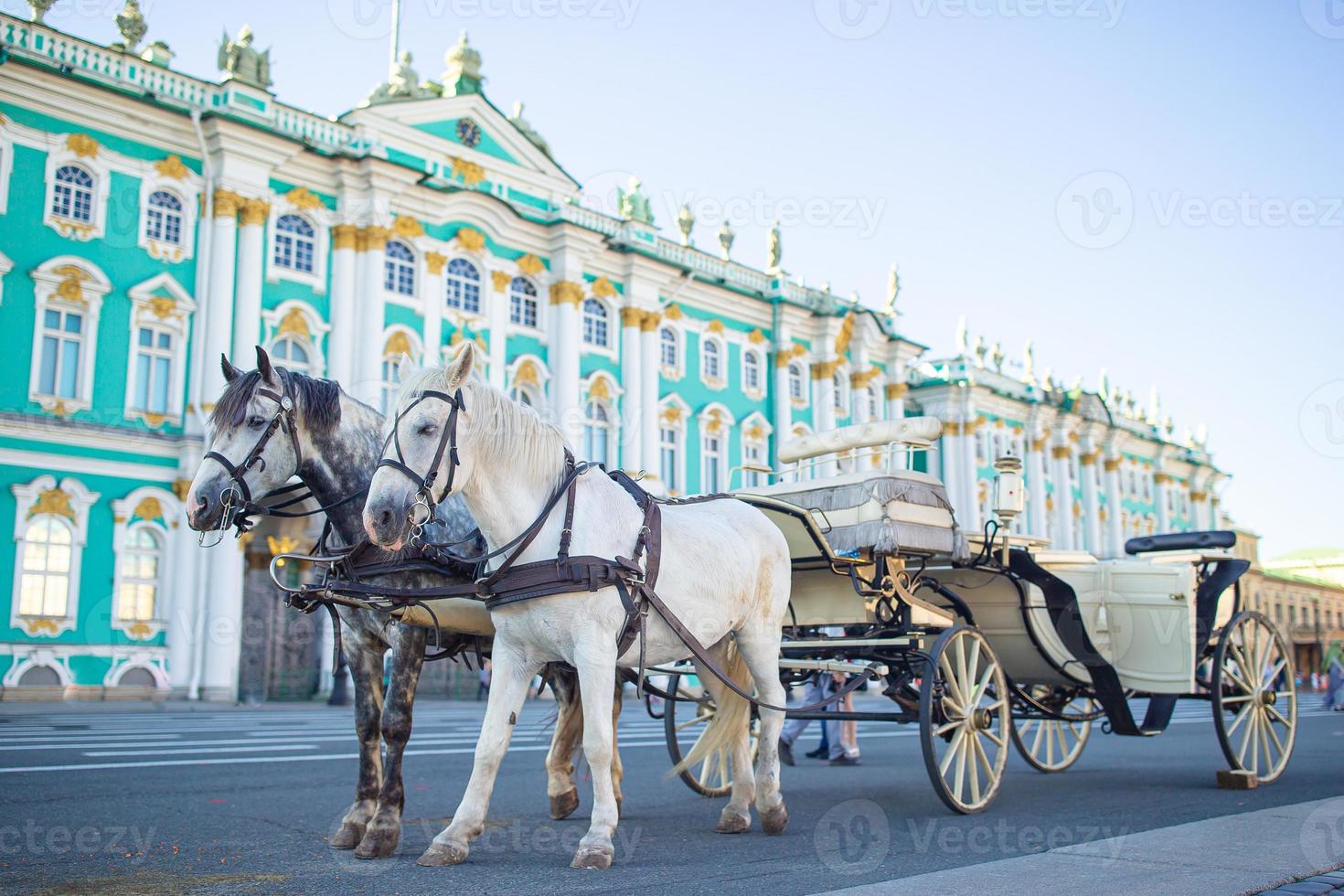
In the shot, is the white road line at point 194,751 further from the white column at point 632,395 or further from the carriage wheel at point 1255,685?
the white column at point 632,395

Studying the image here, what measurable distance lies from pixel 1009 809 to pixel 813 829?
191cm

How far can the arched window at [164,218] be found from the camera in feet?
84.3

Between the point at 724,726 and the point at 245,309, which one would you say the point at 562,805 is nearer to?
the point at 724,726

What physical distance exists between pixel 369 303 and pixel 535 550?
24.0 m

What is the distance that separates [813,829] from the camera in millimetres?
7312

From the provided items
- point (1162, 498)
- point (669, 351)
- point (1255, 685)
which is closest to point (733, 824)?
point (1255, 685)

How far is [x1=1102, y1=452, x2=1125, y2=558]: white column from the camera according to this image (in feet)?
187

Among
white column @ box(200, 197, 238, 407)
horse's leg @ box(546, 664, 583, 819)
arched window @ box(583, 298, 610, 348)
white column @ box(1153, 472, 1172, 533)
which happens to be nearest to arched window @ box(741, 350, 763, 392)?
arched window @ box(583, 298, 610, 348)

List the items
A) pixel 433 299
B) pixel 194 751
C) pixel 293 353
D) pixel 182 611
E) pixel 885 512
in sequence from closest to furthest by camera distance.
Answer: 1. pixel 885 512
2. pixel 194 751
3. pixel 182 611
4. pixel 293 353
5. pixel 433 299

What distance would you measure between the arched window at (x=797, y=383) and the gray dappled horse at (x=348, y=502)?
34.0 meters

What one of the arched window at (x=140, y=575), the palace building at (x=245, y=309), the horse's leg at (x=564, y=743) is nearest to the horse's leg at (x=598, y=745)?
the horse's leg at (x=564, y=743)

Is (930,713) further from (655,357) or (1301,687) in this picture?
(1301,687)

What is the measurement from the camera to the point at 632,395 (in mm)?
34344

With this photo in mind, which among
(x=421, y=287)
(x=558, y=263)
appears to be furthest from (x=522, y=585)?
(x=558, y=263)
